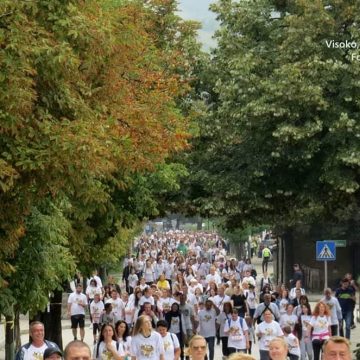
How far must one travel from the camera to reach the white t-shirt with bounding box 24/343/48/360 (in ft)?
49.9

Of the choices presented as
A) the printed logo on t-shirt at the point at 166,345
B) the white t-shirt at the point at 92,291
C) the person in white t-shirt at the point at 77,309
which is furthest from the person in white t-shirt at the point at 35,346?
the white t-shirt at the point at 92,291

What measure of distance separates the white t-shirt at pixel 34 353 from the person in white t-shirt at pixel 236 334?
9.87 metres

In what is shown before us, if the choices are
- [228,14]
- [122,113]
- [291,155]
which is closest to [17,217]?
[122,113]

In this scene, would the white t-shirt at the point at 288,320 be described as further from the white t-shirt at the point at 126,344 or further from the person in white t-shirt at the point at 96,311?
the white t-shirt at the point at 126,344

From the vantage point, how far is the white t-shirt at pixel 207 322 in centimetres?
2709

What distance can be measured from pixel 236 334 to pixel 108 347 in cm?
728

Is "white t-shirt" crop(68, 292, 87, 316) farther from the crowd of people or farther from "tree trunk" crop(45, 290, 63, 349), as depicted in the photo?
"tree trunk" crop(45, 290, 63, 349)

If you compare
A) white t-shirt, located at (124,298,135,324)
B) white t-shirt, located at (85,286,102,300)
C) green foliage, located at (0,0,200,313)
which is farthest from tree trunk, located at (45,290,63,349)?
green foliage, located at (0,0,200,313)

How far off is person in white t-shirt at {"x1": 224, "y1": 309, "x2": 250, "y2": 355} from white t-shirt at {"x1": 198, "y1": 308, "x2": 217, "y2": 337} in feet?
5.00

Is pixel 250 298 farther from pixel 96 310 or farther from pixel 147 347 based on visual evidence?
pixel 147 347

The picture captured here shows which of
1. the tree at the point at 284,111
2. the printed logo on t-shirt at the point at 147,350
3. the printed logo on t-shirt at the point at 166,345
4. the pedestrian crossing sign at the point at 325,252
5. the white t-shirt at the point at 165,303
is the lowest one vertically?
the printed logo on t-shirt at the point at 147,350

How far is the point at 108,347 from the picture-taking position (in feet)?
59.6

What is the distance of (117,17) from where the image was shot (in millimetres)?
18422

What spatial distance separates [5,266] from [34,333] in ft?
6.31
